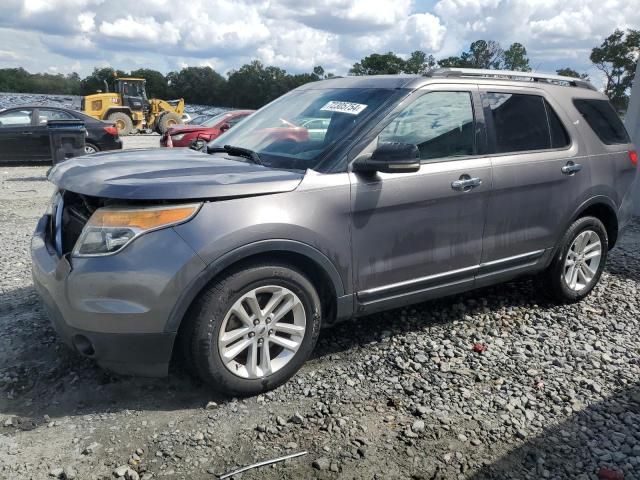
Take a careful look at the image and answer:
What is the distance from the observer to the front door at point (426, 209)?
11.3ft

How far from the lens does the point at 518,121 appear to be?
13.8 ft

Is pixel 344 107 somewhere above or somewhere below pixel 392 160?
above

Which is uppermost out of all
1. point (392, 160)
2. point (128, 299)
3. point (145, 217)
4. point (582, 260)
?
point (392, 160)

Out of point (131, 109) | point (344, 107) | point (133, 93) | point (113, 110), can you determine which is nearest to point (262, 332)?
point (344, 107)

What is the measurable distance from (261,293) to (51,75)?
78.3 metres

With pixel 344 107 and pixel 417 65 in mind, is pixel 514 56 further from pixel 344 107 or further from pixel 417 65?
pixel 344 107

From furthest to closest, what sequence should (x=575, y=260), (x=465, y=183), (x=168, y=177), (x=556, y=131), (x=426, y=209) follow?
(x=575, y=260)
(x=556, y=131)
(x=465, y=183)
(x=426, y=209)
(x=168, y=177)

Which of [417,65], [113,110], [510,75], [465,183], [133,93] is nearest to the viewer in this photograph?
[465,183]

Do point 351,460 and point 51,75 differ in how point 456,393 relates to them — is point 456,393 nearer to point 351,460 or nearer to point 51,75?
point 351,460

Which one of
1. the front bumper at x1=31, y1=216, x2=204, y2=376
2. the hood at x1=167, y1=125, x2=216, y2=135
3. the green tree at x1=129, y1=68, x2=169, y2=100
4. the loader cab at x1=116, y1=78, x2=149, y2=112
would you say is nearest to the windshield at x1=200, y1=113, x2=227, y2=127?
the hood at x1=167, y1=125, x2=216, y2=135

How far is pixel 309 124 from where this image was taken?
3.82 m

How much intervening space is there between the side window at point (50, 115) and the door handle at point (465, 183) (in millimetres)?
12843

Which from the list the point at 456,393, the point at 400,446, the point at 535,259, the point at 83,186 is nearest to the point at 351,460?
the point at 400,446

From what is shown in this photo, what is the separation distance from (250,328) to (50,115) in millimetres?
13102
